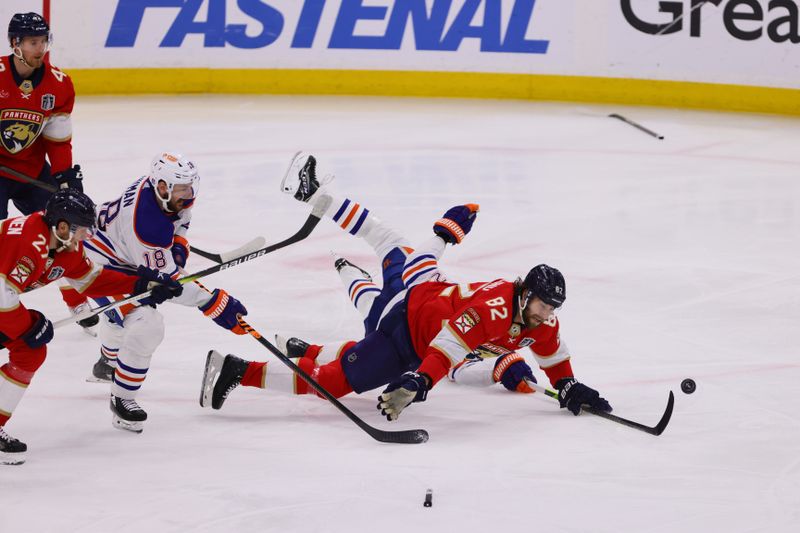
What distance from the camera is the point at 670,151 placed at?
852 centimetres

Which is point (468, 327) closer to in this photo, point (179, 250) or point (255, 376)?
point (255, 376)

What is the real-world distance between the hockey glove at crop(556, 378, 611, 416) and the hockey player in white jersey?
1.11 metres

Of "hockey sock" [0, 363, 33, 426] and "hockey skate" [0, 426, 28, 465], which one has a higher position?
"hockey sock" [0, 363, 33, 426]

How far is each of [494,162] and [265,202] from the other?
1.83 m

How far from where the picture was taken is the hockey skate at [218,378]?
410 centimetres

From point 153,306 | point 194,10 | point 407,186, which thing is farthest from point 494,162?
point 153,306

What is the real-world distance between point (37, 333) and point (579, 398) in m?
1.74

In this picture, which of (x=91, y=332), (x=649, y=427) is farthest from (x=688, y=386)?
(x=91, y=332)

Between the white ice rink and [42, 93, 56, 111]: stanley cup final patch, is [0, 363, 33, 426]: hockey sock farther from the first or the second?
[42, 93, 56, 111]: stanley cup final patch

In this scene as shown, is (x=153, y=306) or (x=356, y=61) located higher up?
(x=356, y=61)

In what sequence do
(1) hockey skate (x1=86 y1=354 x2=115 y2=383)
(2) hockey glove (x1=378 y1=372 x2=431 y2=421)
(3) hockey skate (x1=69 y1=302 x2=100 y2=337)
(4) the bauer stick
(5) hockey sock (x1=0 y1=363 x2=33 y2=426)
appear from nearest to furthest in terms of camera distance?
(5) hockey sock (x1=0 y1=363 x2=33 y2=426)
(2) hockey glove (x1=378 y1=372 x2=431 y2=421)
(1) hockey skate (x1=86 y1=354 x2=115 y2=383)
(4) the bauer stick
(3) hockey skate (x1=69 y1=302 x2=100 y2=337)

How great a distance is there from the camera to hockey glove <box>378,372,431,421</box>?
377 centimetres

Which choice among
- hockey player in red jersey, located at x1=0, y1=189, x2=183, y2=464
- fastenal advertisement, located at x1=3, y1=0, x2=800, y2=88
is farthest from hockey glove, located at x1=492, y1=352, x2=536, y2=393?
fastenal advertisement, located at x1=3, y1=0, x2=800, y2=88

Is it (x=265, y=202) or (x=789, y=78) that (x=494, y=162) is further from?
(x=789, y=78)
